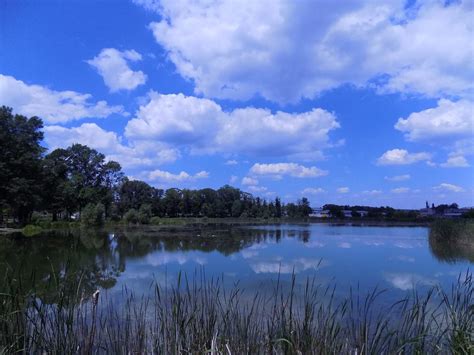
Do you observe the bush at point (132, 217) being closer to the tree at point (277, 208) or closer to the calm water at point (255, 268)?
the calm water at point (255, 268)

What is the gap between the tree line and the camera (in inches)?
1554

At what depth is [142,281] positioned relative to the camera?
485 inches

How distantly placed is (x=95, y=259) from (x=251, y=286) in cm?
1015

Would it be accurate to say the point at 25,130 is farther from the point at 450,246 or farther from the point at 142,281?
the point at 450,246

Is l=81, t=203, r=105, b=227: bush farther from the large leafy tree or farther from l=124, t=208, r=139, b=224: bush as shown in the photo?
the large leafy tree

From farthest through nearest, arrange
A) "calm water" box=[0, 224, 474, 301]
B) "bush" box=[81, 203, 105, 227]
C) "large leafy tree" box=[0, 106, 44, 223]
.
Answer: "bush" box=[81, 203, 105, 227], "large leafy tree" box=[0, 106, 44, 223], "calm water" box=[0, 224, 474, 301]

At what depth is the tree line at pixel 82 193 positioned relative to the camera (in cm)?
3947

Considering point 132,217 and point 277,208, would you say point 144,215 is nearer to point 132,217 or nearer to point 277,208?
point 132,217

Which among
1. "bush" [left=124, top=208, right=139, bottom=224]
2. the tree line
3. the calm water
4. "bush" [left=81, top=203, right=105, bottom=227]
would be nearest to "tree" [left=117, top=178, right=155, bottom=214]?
the tree line

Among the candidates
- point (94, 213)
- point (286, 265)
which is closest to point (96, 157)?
point (94, 213)

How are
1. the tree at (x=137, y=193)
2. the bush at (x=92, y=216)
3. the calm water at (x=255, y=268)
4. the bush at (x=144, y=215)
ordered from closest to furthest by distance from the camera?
the calm water at (x=255, y=268), the bush at (x=92, y=216), the bush at (x=144, y=215), the tree at (x=137, y=193)

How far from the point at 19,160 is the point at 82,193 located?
1934 centimetres

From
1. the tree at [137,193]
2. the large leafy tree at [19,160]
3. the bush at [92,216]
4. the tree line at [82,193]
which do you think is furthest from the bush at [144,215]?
the large leafy tree at [19,160]

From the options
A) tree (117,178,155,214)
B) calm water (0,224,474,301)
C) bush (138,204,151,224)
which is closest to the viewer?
calm water (0,224,474,301)
